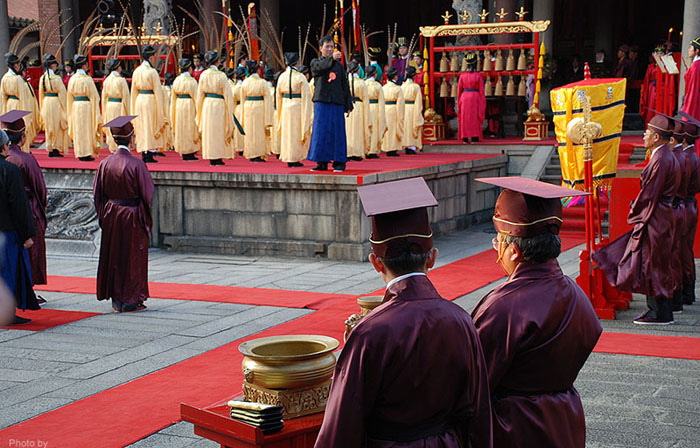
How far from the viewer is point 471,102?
15562 mm

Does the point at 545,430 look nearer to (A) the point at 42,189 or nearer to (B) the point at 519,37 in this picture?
(A) the point at 42,189

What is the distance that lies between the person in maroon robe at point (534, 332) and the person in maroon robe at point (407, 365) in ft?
0.98

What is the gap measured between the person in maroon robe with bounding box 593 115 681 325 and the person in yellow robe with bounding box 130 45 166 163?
8.07 m

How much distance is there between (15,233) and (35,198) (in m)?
0.90

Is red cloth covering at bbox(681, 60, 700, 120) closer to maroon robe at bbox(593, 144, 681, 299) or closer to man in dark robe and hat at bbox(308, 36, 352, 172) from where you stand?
man in dark robe and hat at bbox(308, 36, 352, 172)

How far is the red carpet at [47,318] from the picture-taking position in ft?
25.1

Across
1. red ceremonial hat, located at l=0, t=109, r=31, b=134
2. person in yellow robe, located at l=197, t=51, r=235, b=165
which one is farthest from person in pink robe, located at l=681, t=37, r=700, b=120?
red ceremonial hat, located at l=0, t=109, r=31, b=134

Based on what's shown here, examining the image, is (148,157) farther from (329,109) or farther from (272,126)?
(329,109)

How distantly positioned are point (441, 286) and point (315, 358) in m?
5.84

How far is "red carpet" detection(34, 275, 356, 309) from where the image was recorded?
8.45 metres

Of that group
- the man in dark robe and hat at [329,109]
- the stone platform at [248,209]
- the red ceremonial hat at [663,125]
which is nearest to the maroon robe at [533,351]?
the red ceremonial hat at [663,125]

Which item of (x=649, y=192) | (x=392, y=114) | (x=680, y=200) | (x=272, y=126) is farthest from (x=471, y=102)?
(x=649, y=192)

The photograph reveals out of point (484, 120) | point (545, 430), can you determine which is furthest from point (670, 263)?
point (484, 120)

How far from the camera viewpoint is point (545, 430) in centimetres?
304
